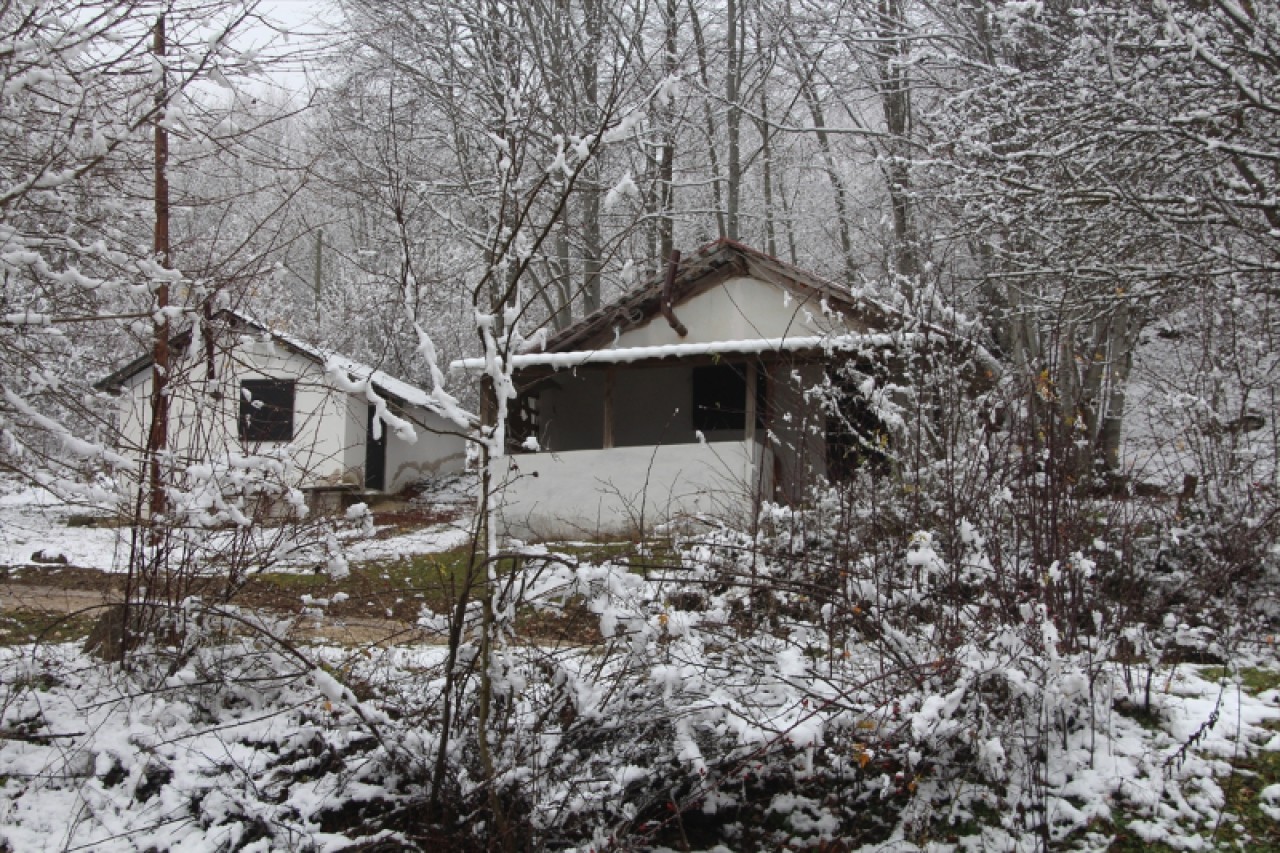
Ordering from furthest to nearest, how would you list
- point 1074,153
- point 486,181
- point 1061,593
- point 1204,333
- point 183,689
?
point 486,181 → point 1074,153 → point 1204,333 → point 183,689 → point 1061,593

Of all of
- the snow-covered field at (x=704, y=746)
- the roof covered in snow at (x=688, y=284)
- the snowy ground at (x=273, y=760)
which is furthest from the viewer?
the roof covered in snow at (x=688, y=284)

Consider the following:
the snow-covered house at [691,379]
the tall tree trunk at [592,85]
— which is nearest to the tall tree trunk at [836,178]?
the tall tree trunk at [592,85]

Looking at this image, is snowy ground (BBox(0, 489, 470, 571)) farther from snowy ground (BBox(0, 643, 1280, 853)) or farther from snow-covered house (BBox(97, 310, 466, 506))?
snowy ground (BBox(0, 643, 1280, 853))

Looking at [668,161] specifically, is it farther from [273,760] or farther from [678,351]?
[273,760]

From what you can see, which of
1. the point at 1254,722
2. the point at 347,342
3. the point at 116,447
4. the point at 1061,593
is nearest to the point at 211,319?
the point at 116,447

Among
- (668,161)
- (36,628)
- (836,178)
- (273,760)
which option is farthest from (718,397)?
(273,760)

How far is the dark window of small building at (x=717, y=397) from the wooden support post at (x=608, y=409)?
176cm

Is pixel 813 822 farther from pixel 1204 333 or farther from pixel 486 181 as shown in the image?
pixel 486 181

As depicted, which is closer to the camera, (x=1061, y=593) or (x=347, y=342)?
(x=1061, y=593)

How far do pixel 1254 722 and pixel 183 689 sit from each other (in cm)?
514

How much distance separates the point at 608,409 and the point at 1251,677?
861 centimetres

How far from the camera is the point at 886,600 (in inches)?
189

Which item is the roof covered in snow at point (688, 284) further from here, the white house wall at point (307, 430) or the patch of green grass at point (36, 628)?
the patch of green grass at point (36, 628)

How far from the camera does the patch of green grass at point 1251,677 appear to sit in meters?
4.91
